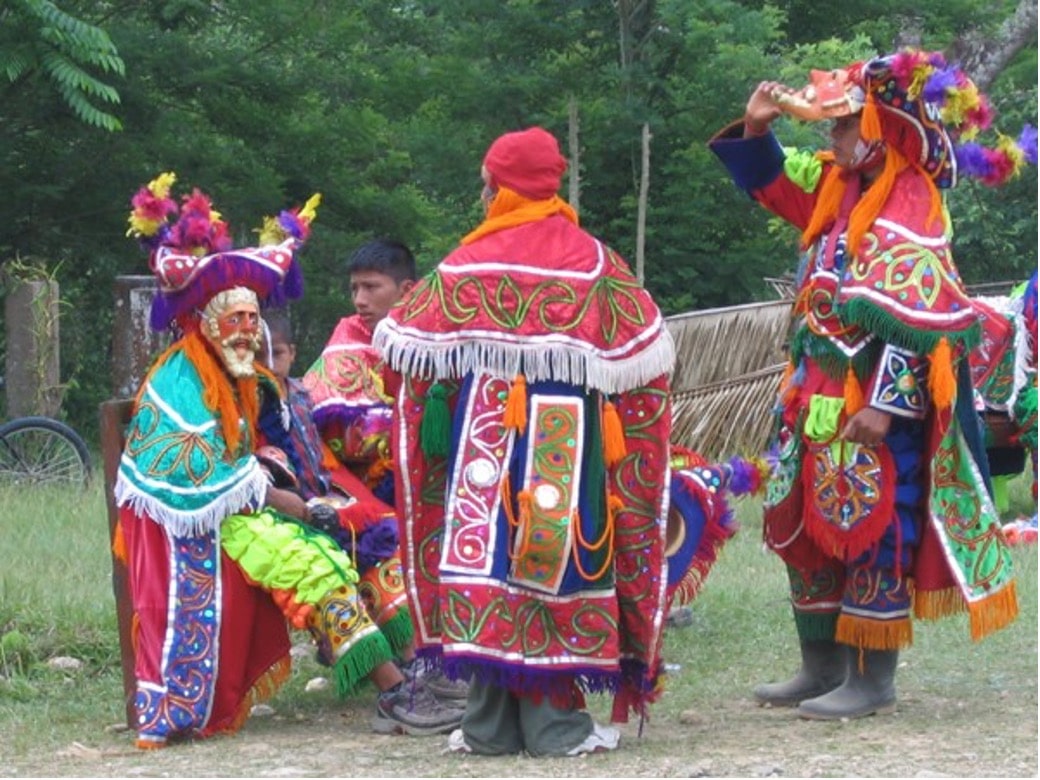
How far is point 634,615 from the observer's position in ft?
19.4

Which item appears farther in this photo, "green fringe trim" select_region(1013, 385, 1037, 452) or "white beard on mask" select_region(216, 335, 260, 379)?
"green fringe trim" select_region(1013, 385, 1037, 452)

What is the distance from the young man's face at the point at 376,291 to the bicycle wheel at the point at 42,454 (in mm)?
5117

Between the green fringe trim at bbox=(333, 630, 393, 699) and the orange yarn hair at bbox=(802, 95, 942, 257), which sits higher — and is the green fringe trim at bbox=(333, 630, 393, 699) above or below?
below

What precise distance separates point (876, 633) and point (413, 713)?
1525 millimetres

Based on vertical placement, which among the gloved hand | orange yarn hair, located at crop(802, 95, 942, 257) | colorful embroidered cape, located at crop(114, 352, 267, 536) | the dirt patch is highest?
orange yarn hair, located at crop(802, 95, 942, 257)

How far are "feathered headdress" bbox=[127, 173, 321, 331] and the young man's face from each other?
35 centimetres

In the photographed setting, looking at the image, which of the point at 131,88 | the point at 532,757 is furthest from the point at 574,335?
the point at 131,88

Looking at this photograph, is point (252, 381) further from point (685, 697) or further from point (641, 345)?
point (685, 697)

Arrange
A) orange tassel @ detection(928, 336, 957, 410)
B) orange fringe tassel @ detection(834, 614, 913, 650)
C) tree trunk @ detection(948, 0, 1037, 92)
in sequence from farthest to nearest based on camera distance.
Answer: tree trunk @ detection(948, 0, 1037, 92)
orange fringe tassel @ detection(834, 614, 913, 650)
orange tassel @ detection(928, 336, 957, 410)

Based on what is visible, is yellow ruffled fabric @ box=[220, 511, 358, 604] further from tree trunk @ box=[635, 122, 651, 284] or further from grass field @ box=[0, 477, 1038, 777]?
tree trunk @ box=[635, 122, 651, 284]

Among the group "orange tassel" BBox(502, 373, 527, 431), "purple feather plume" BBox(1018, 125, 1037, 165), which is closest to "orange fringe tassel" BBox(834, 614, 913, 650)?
"orange tassel" BBox(502, 373, 527, 431)

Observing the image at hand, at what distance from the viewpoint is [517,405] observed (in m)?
5.70

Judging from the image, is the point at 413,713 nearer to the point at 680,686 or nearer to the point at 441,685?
the point at 441,685

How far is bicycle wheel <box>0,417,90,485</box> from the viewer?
460 inches
